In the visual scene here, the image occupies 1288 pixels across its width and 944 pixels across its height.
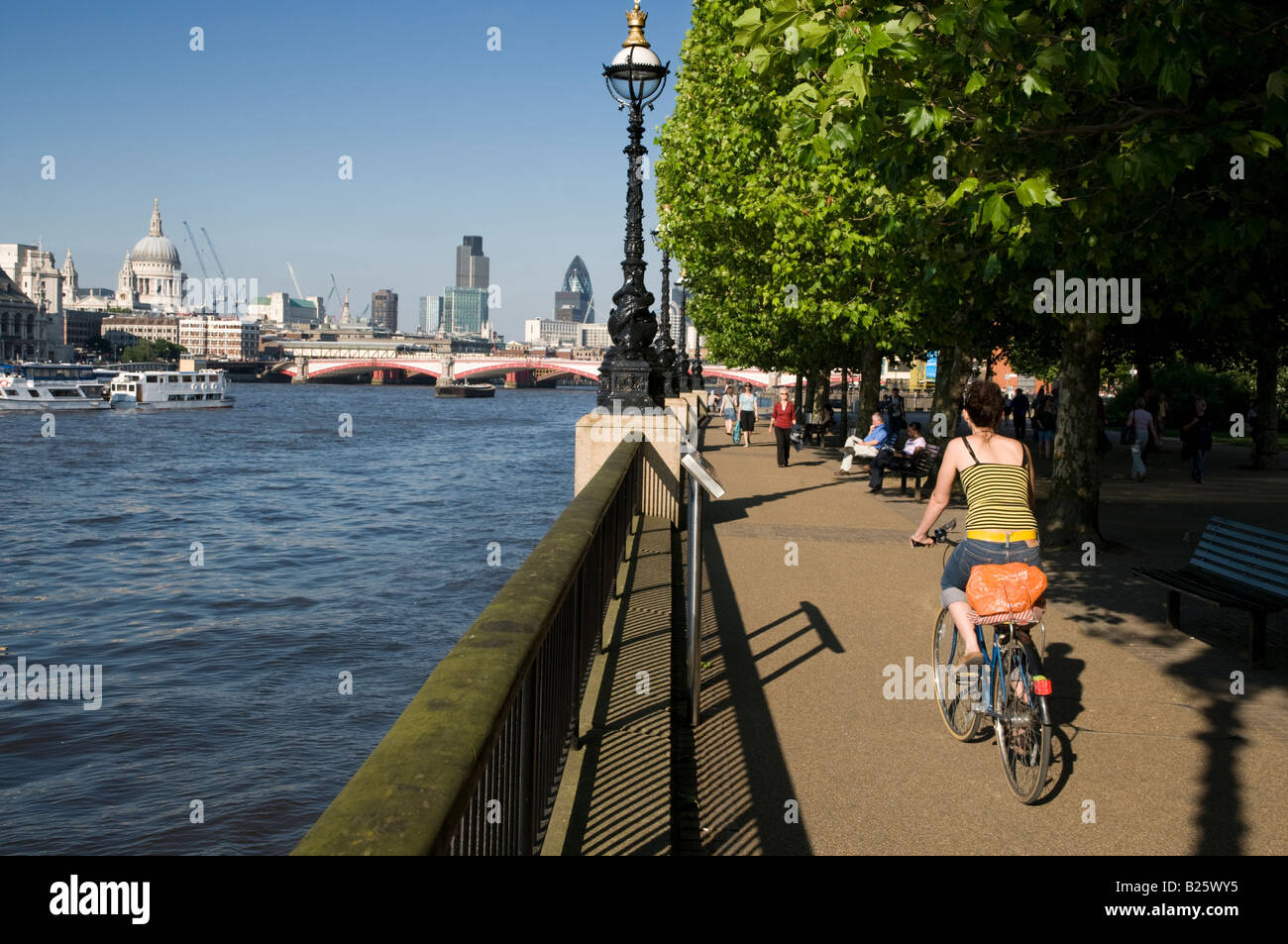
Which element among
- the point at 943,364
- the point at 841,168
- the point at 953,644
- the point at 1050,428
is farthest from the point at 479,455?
the point at 953,644

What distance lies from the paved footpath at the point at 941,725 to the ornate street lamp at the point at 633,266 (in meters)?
2.09

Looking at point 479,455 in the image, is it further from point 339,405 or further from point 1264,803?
point 339,405

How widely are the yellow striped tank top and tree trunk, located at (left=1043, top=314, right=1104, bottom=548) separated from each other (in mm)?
8049

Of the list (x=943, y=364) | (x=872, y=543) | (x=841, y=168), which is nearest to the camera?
(x=872, y=543)

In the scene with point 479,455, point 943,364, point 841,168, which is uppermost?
point 841,168

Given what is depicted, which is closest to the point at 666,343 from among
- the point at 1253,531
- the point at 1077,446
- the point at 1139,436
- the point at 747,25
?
the point at 1139,436

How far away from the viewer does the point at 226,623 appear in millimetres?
16906

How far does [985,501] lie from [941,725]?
1.52 m

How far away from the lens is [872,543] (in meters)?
14.1

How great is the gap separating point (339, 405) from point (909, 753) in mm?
105854

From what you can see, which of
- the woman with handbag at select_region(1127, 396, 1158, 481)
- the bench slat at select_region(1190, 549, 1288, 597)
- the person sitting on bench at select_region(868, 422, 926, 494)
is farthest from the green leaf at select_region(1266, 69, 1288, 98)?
the woman with handbag at select_region(1127, 396, 1158, 481)

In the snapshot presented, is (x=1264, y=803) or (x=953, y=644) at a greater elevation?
(x=953, y=644)

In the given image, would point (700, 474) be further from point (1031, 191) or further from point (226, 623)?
point (226, 623)

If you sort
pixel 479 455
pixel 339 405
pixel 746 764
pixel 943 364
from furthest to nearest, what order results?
pixel 339 405
pixel 479 455
pixel 943 364
pixel 746 764
